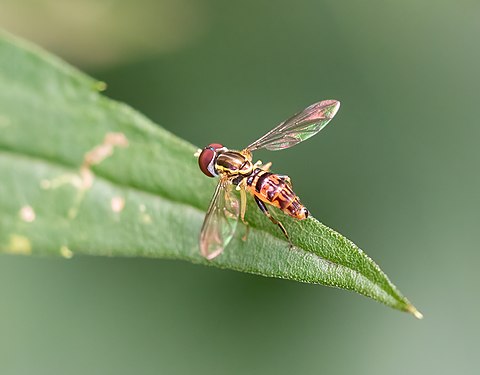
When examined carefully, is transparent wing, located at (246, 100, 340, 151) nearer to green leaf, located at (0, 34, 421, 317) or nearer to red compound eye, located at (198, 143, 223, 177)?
red compound eye, located at (198, 143, 223, 177)

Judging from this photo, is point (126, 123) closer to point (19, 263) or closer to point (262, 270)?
point (262, 270)

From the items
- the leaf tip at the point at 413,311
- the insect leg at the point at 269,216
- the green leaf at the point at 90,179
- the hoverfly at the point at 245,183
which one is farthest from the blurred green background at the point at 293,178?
the leaf tip at the point at 413,311

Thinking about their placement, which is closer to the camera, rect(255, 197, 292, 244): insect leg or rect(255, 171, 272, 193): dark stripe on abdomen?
rect(255, 197, 292, 244): insect leg

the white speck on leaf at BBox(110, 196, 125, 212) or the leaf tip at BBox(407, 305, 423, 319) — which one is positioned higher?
the white speck on leaf at BBox(110, 196, 125, 212)

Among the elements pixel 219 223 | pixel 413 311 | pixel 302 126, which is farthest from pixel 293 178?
pixel 413 311

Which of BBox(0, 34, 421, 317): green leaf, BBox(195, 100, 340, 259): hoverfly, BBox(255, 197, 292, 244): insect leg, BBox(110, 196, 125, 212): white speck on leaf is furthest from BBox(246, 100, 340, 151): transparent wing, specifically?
BBox(110, 196, 125, 212): white speck on leaf

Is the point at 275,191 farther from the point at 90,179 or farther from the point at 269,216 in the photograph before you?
the point at 90,179
